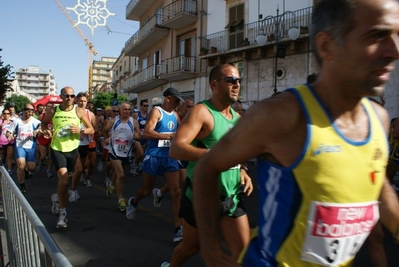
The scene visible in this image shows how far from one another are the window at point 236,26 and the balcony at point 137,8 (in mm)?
10886

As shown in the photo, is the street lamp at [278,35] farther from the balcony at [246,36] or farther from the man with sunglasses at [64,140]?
the man with sunglasses at [64,140]

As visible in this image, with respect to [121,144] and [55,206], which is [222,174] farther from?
[121,144]

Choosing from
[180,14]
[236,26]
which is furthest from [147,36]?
[236,26]

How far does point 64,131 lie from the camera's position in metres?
5.68

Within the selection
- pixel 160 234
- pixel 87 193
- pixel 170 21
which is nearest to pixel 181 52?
pixel 170 21

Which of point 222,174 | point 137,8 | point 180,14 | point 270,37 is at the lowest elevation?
point 222,174

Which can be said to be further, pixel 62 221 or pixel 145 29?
pixel 145 29

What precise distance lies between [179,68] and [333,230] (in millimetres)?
21315

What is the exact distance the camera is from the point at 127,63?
172ft

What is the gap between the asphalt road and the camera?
408cm

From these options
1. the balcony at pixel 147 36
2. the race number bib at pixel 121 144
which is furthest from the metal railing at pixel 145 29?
the race number bib at pixel 121 144

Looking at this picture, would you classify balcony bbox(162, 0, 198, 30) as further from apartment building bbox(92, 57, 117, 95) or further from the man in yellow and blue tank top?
apartment building bbox(92, 57, 117, 95)

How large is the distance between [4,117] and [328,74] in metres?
10.3

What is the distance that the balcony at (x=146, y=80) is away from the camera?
82.9 ft
